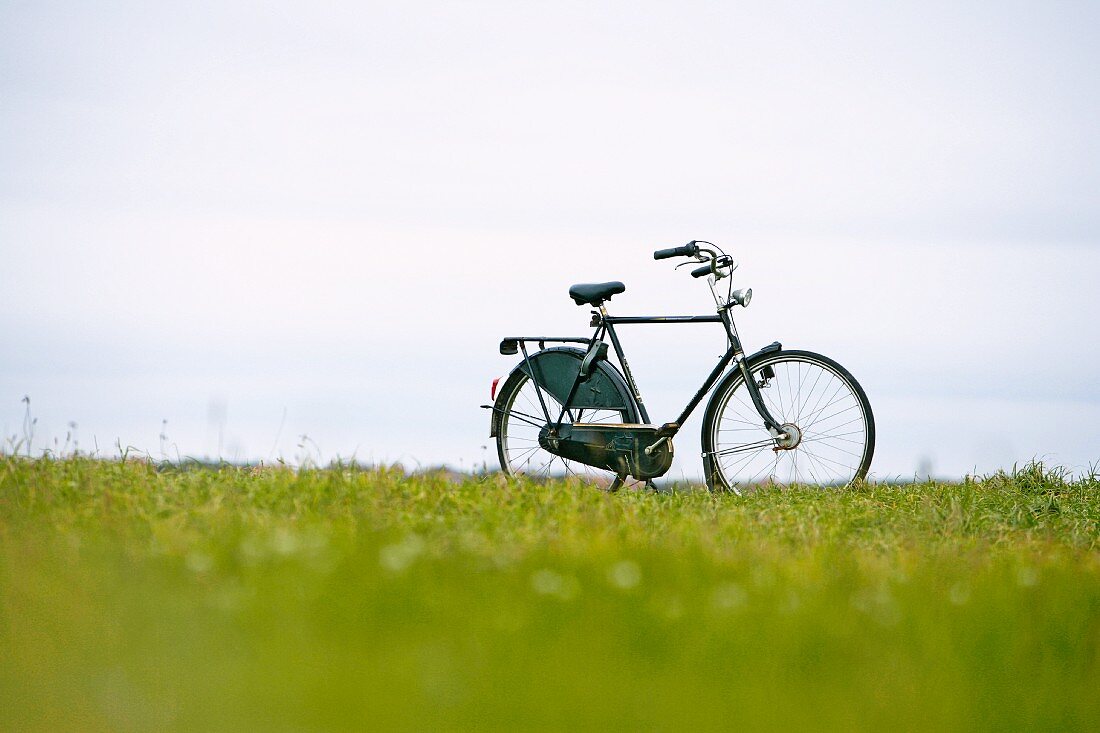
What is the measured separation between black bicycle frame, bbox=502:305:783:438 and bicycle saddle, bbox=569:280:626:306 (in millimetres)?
108

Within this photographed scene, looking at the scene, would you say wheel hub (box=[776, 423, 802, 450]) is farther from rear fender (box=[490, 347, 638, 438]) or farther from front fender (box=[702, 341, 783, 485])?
rear fender (box=[490, 347, 638, 438])

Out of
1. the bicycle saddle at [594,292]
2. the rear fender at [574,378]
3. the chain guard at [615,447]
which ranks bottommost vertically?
the chain guard at [615,447]

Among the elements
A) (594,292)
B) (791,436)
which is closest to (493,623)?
(791,436)

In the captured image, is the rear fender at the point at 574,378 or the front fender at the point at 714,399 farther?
the rear fender at the point at 574,378

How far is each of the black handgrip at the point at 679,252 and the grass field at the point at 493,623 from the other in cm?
282

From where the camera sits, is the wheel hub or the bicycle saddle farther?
the bicycle saddle

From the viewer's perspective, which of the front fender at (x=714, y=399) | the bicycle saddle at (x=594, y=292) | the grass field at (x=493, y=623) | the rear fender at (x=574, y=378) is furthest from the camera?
the rear fender at (x=574, y=378)

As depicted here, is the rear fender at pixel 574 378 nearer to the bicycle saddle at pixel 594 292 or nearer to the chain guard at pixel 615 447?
the chain guard at pixel 615 447

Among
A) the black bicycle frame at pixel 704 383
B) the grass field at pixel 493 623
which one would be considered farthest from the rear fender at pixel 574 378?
the grass field at pixel 493 623

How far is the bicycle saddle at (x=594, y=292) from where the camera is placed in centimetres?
875

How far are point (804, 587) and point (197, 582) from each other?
2.66 metres

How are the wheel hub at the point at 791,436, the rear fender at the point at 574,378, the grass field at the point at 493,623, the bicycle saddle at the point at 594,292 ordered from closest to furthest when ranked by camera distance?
1. the grass field at the point at 493,623
2. the wheel hub at the point at 791,436
3. the bicycle saddle at the point at 594,292
4. the rear fender at the point at 574,378

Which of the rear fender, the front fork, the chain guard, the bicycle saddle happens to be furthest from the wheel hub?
the bicycle saddle

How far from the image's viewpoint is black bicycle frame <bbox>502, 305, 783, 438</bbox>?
8.41 m
